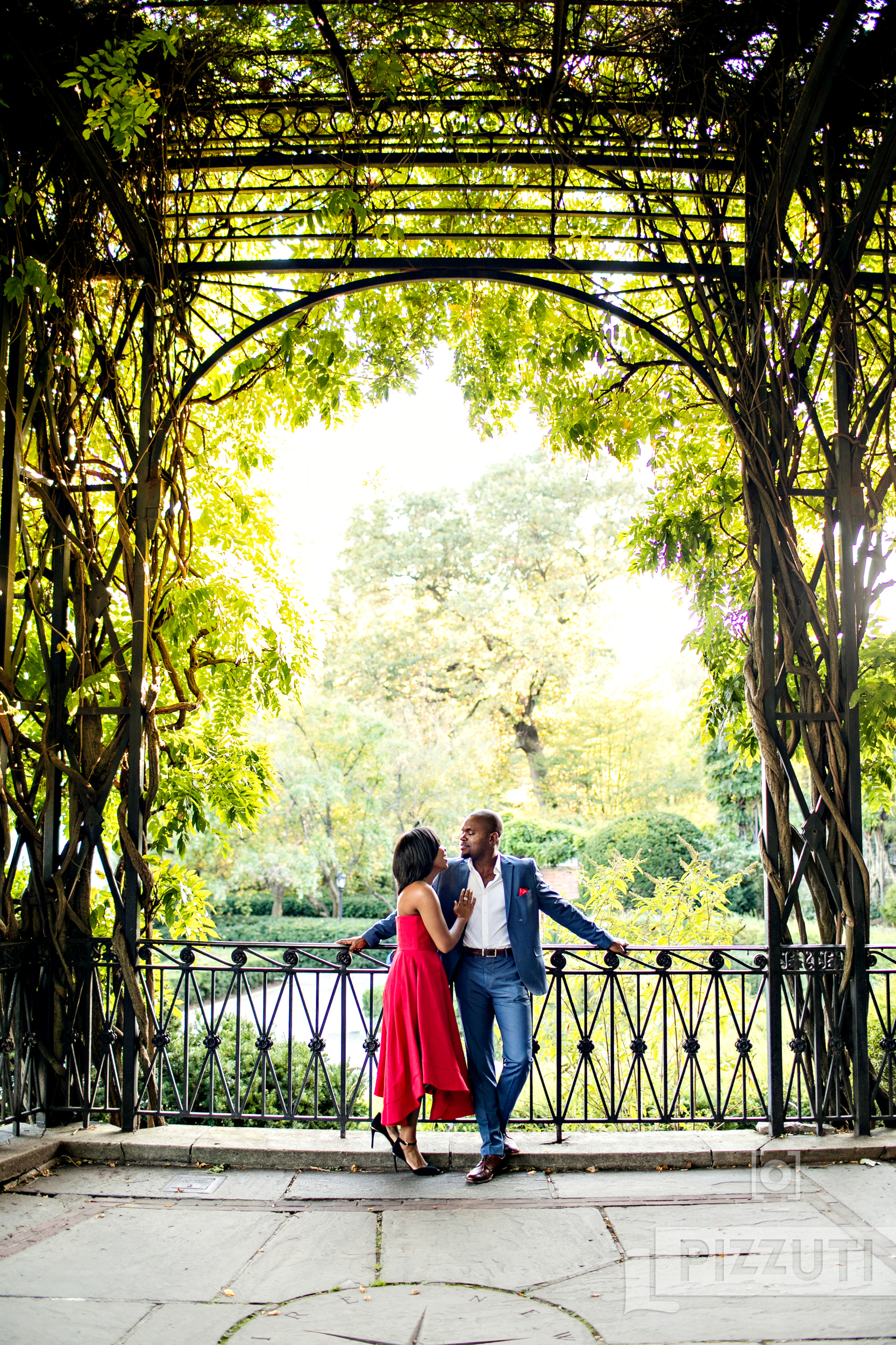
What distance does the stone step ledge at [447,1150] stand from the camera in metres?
4.46

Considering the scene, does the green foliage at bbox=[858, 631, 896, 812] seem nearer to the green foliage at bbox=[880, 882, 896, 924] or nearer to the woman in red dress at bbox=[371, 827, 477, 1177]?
the woman in red dress at bbox=[371, 827, 477, 1177]

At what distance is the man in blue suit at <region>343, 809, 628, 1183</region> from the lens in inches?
172

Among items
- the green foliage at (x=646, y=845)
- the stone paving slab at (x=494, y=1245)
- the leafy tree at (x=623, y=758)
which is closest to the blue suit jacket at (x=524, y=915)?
the stone paving slab at (x=494, y=1245)

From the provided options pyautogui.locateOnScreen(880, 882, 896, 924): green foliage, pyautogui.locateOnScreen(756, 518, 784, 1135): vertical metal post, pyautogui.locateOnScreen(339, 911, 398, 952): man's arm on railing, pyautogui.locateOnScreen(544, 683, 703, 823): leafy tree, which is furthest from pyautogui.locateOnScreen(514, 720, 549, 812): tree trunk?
pyautogui.locateOnScreen(339, 911, 398, 952): man's arm on railing

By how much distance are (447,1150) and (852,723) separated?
2883mm

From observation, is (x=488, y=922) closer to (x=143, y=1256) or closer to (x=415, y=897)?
(x=415, y=897)

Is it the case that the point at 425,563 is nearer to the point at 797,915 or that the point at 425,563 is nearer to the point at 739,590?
the point at 739,590

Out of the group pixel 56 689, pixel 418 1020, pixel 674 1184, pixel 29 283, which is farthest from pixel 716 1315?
pixel 29 283

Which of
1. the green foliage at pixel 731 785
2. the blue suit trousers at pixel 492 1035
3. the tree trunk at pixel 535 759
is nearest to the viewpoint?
the blue suit trousers at pixel 492 1035

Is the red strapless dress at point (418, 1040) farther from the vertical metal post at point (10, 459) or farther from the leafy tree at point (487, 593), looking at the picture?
the leafy tree at point (487, 593)

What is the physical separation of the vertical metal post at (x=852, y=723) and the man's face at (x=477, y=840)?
185cm

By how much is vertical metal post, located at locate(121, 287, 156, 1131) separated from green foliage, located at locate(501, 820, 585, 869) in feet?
38.9

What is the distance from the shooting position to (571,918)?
4465 mm

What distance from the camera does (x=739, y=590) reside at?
657cm
